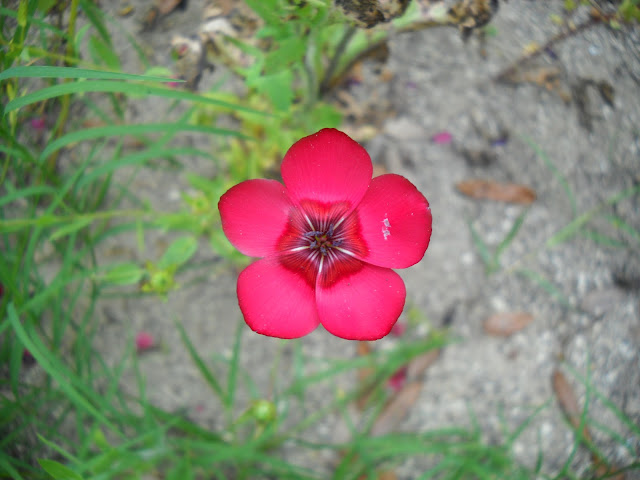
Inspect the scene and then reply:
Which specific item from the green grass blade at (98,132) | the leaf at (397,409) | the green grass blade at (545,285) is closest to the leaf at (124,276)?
the green grass blade at (98,132)

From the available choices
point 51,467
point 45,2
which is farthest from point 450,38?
point 51,467

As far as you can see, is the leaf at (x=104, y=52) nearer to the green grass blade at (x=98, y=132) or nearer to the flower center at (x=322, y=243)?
the green grass blade at (x=98, y=132)

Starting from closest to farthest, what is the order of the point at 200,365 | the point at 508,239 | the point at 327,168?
the point at 327,168 < the point at 200,365 < the point at 508,239

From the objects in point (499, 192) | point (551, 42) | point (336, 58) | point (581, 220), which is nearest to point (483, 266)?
point (499, 192)

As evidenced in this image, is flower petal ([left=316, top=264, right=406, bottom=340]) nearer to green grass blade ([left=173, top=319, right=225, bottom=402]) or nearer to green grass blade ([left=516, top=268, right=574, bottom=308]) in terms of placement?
green grass blade ([left=173, top=319, right=225, bottom=402])

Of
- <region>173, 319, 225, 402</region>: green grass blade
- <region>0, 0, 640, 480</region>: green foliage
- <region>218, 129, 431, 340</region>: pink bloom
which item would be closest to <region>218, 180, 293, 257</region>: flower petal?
<region>218, 129, 431, 340</region>: pink bloom

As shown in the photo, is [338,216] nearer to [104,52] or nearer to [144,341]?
[104,52]
